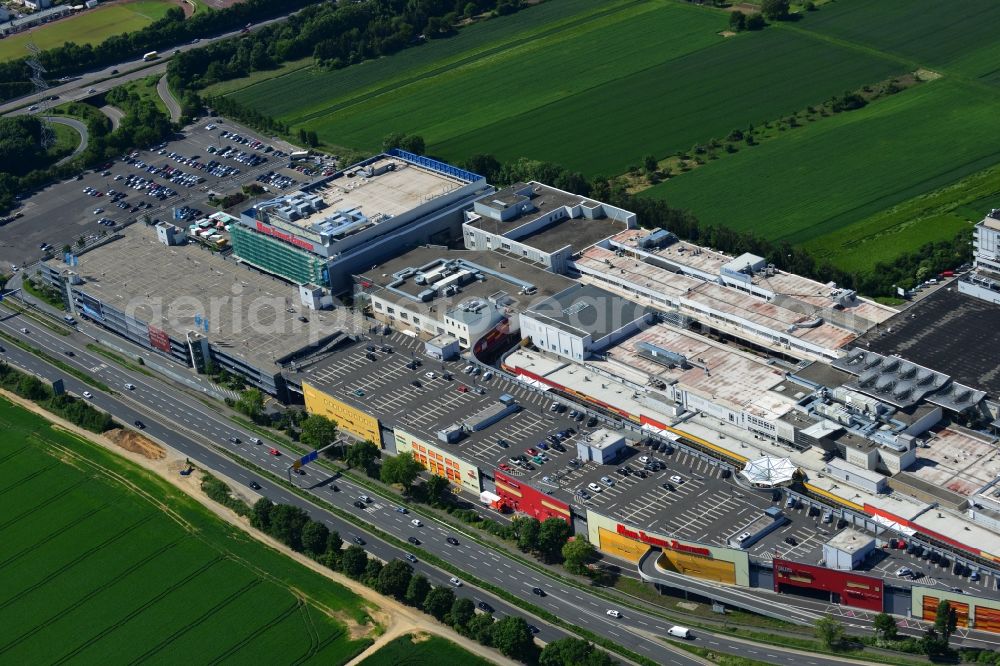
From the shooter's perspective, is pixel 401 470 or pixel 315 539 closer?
pixel 315 539

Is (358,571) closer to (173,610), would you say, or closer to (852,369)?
(173,610)

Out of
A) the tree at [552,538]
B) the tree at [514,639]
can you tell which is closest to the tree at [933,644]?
the tree at [514,639]

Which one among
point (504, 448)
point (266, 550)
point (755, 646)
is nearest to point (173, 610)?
point (266, 550)

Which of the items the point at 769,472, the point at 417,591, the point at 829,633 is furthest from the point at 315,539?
the point at 829,633

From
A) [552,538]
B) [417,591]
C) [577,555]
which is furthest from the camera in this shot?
[552,538]

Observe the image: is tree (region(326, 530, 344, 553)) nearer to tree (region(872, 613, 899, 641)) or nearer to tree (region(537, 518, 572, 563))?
tree (region(537, 518, 572, 563))

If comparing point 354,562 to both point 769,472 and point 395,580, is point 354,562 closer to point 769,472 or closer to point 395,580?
point 395,580
